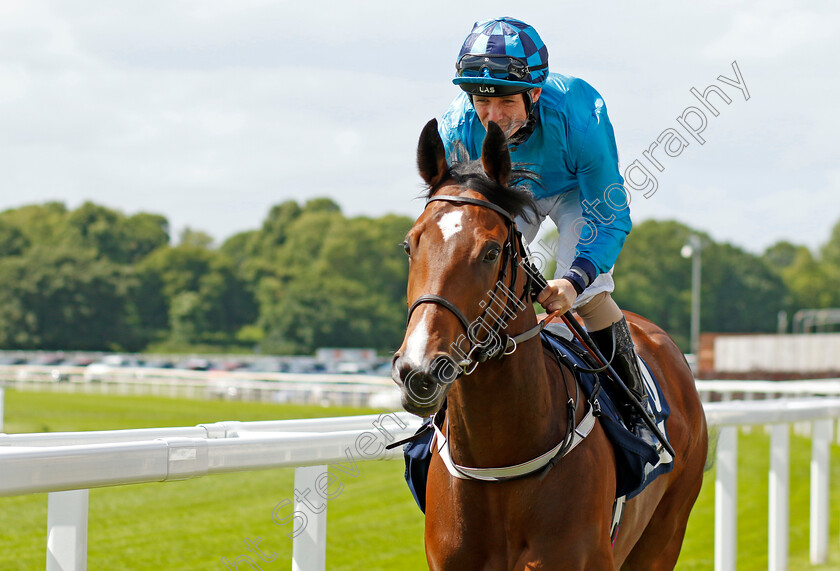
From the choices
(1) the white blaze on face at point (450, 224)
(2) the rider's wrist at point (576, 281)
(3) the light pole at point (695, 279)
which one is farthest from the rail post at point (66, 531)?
(3) the light pole at point (695, 279)

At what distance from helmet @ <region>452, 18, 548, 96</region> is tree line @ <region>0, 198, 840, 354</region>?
59.5 metres

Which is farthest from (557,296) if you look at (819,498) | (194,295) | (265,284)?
(265,284)

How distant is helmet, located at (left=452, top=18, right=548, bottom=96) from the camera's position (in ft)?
9.06

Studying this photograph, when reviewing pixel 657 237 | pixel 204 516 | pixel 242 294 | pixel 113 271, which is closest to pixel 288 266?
pixel 242 294

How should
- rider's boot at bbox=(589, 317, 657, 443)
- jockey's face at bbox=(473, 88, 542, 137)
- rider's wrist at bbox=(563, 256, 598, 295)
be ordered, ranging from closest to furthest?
rider's wrist at bbox=(563, 256, 598, 295) → jockey's face at bbox=(473, 88, 542, 137) → rider's boot at bbox=(589, 317, 657, 443)

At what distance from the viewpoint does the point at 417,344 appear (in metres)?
2.08

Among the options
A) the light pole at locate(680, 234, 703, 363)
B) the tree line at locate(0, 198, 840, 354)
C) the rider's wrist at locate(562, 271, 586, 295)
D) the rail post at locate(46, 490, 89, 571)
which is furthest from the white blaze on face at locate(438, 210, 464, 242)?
the tree line at locate(0, 198, 840, 354)

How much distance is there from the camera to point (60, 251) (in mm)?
71562

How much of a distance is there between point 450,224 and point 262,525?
4.29 metres

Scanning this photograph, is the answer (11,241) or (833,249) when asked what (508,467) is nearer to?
(11,241)

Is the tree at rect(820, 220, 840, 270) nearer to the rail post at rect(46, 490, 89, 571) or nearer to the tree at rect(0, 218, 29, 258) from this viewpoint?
the tree at rect(0, 218, 29, 258)

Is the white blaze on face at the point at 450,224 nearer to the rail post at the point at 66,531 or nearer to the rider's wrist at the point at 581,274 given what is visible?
the rider's wrist at the point at 581,274

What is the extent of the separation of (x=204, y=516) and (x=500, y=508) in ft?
14.0

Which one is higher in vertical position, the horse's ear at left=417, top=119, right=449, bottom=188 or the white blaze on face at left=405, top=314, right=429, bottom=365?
the horse's ear at left=417, top=119, right=449, bottom=188
